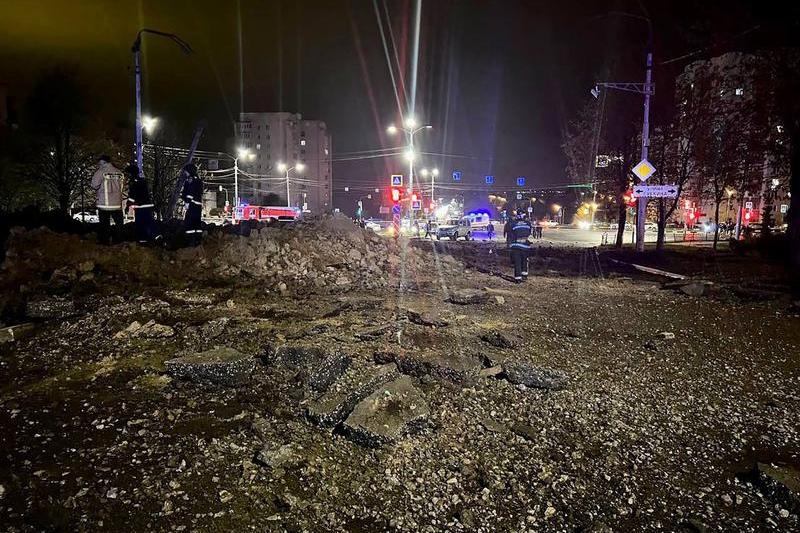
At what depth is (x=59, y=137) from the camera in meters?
27.6

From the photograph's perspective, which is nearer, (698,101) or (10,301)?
(10,301)

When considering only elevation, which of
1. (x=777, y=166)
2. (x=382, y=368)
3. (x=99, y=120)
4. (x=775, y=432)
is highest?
(x=99, y=120)

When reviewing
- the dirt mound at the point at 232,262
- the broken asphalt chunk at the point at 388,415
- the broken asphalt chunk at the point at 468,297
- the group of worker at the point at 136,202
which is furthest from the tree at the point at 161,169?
the broken asphalt chunk at the point at 388,415

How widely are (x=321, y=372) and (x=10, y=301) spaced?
559 cm

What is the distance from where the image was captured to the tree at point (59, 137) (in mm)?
26969

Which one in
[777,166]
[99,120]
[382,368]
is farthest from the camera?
[99,120]

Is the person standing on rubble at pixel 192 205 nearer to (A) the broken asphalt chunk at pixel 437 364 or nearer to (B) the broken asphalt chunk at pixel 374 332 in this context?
(B) the broken asphalt chunk at pixel 374 332

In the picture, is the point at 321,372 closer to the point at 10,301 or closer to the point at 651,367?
the point at 651,367

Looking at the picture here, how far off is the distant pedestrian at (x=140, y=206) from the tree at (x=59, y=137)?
1807cm

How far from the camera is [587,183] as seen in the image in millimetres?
32844

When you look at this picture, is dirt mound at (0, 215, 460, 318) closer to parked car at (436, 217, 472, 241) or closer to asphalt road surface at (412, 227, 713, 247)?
asphalt road surface at (412, 227, 713, 247)

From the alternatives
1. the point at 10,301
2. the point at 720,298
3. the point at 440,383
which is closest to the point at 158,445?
the point at 440,383

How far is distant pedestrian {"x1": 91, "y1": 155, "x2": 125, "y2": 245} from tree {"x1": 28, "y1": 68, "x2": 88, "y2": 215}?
16977 mm

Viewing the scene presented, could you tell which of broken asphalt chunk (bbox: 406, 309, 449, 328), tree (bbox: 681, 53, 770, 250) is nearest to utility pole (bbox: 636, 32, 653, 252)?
tree (bbox: 681, 53, 770, 250)
